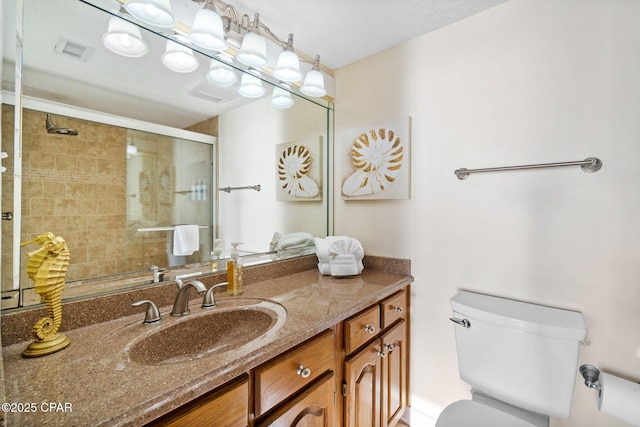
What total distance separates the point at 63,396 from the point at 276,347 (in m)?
0.46

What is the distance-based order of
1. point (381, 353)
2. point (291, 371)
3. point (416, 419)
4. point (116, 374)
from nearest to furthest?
1. point (116, 374)
2. point (291, 371)
3. point (381, 353)
4. point (416, 419)

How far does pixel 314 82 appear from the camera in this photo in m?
1.61

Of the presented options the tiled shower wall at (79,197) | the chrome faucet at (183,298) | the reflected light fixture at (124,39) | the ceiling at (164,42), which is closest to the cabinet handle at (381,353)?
the chrome faucet at (183,298)

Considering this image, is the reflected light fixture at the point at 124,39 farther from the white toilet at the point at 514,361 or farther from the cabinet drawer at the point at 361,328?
the white toilet at the point at 514,361

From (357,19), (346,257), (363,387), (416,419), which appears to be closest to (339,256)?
(346,257)

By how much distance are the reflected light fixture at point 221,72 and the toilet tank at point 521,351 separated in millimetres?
1560

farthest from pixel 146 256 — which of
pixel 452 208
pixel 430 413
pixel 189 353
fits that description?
pixel 430 413

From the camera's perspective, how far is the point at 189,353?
93 centimetres

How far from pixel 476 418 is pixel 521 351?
317 mm

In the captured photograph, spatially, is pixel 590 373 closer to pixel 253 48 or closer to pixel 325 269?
pixel 325 269

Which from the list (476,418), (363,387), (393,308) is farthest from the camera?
(393,308)

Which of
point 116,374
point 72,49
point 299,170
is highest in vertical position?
point 72,49

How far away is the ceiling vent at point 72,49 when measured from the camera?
0.91 metres

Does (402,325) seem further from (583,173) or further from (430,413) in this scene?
(583,173)
